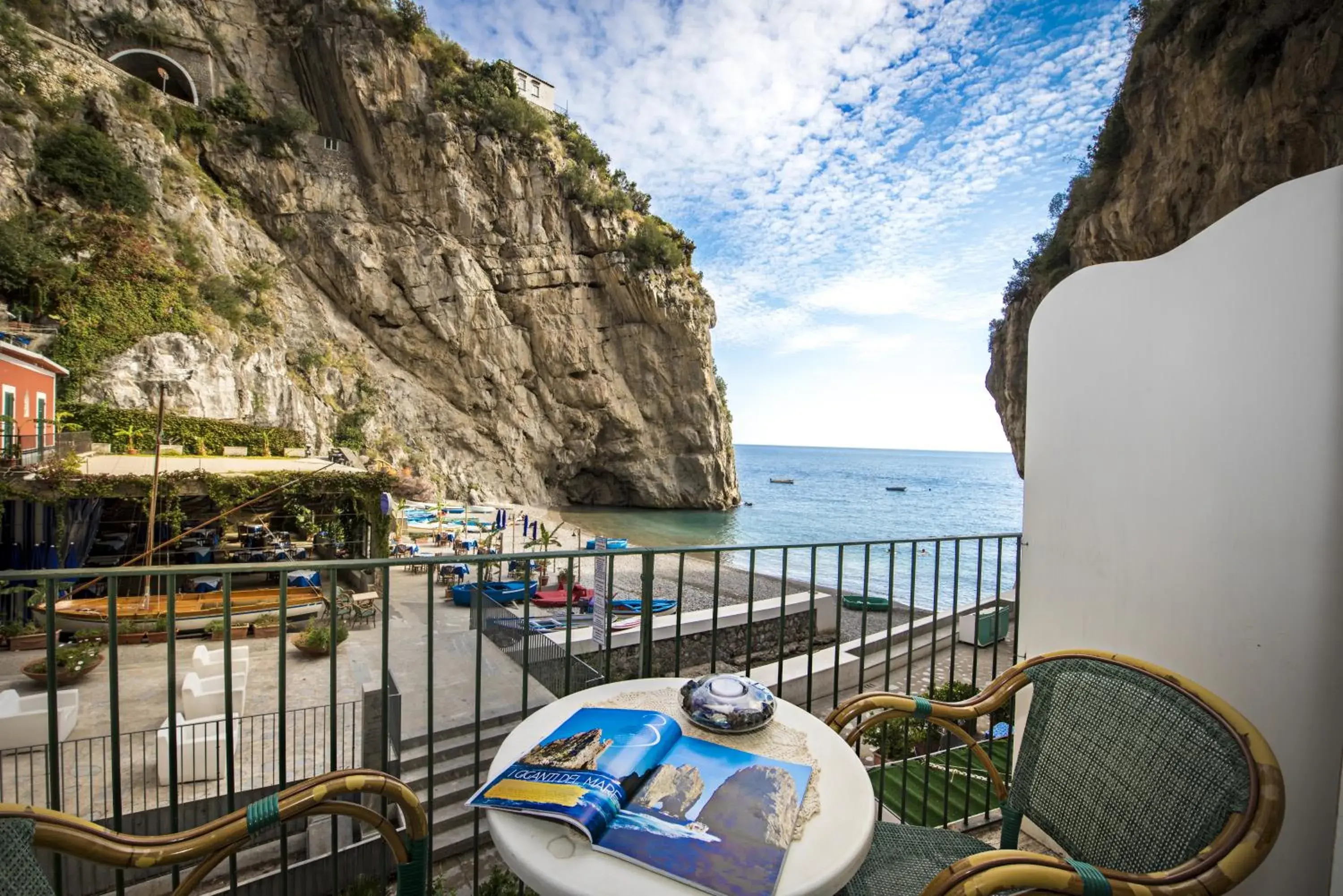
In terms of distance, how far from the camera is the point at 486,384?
3008cm

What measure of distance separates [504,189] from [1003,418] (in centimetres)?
2742

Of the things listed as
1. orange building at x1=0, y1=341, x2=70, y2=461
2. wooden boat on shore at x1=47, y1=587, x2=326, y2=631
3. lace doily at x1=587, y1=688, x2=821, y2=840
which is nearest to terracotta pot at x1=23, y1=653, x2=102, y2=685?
wooden boat on shore at x1=47, y1=587, x2=326, y2=631

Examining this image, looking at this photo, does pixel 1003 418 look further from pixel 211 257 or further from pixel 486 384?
pixel 211 257

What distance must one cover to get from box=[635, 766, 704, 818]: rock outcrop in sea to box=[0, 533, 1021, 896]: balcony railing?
1.32 feet

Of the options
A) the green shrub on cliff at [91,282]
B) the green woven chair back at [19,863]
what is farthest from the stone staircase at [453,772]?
the green shrub on cliff at [91,282]

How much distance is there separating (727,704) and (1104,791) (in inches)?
38.3

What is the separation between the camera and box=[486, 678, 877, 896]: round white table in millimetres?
917

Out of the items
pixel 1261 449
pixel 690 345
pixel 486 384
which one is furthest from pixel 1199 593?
pixel 690 345

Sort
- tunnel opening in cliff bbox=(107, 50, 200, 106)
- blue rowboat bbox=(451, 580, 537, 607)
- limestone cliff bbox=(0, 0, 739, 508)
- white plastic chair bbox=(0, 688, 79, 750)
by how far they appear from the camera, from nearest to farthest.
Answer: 1. white plastic chair bbox=(0, 688, 79, 750)
2. blue rowboat bbox=(451, 580, 537, 607)
3. limestone cliff bbox=(0, 0, 739, 508)
4. tunnel opening in cliff bbox=(107, 50, 200, 106)

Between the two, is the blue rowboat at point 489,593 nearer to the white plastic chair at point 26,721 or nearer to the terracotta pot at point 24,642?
the terracotta pot at point 24,642

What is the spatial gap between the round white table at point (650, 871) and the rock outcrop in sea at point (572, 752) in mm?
77

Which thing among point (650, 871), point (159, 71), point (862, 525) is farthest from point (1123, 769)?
point (862, 525)

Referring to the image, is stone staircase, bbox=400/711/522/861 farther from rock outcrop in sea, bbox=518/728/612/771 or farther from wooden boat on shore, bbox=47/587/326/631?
wooden boat on shore, bbox=47/587/326/631

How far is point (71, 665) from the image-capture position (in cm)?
694
